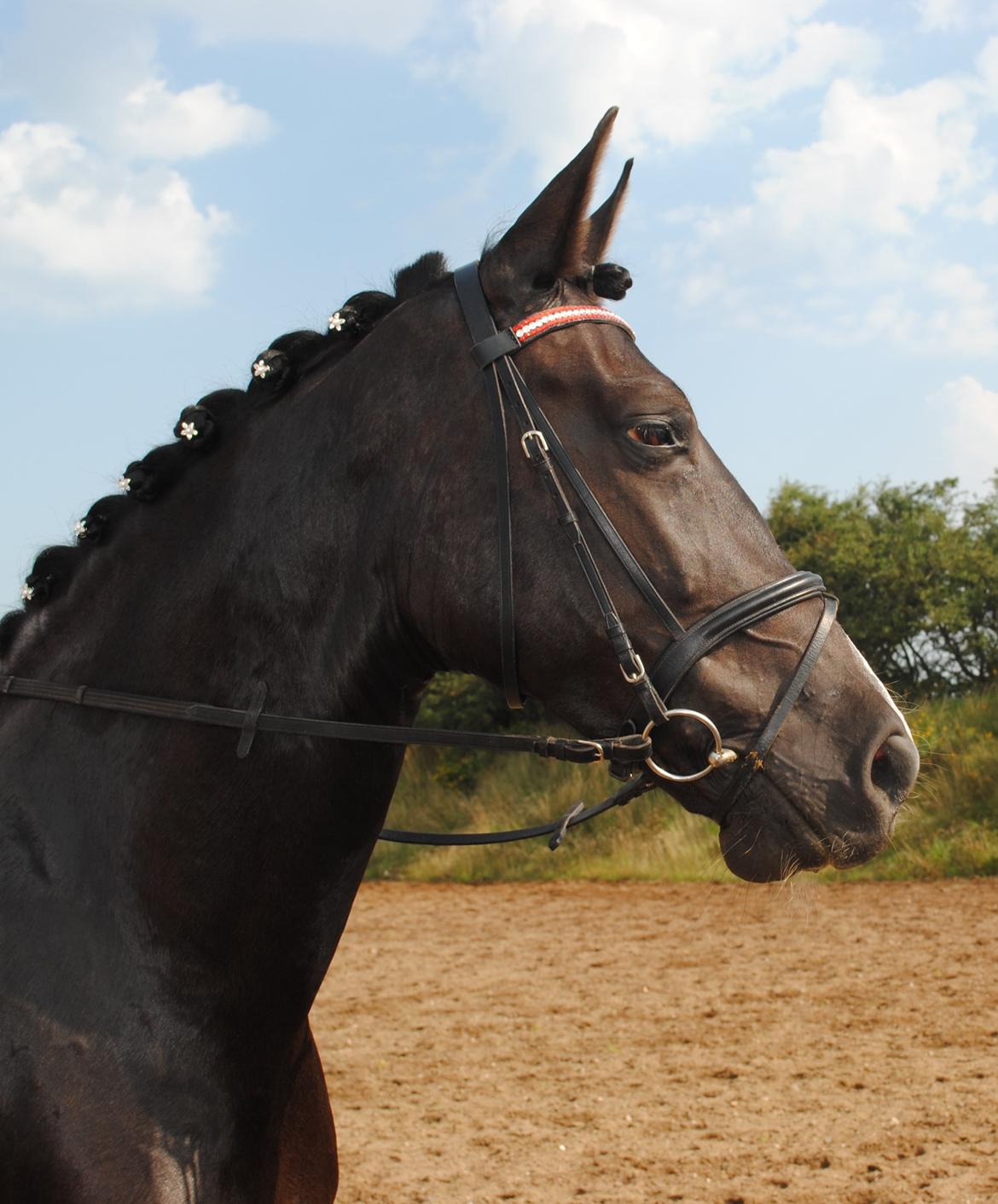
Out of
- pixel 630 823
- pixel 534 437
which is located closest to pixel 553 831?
pixel 534 437

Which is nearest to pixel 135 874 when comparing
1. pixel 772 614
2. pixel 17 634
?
pixel 17 634

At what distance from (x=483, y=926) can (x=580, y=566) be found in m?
9.74

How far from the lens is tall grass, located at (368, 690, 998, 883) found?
1180 centimetres

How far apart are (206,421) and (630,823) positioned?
483 inches

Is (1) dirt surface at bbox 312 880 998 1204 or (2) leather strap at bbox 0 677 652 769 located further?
(1) dirt surface at bbox 312 880 998 1204

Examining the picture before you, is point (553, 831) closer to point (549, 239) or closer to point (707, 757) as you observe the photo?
point (707, 757)

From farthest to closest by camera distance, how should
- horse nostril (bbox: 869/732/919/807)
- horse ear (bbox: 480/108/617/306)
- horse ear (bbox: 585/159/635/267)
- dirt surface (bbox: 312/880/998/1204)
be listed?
dirt surface (bbox: 312/880/998/1204)
horse ear (bbox: 585/159/635/267)
horse ear (bbox: 480/108/617/306)
horse nostril (bbox: 869/732/919/807)

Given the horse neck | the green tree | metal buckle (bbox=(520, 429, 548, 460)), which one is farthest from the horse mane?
the green tree

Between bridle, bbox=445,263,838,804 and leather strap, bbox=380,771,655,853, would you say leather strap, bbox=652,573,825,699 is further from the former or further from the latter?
leather strap, bbox=380,771,655,853

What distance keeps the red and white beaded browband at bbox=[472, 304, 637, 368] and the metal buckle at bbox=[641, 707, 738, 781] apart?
766 mm

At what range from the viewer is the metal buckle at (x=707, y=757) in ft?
6.73

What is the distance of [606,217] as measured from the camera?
2490mm

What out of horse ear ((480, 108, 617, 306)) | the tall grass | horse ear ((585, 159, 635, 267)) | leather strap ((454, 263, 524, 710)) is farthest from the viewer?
the tall grass

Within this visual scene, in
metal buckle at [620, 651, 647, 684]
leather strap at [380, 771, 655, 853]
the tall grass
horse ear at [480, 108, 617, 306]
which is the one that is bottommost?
the tall grass
